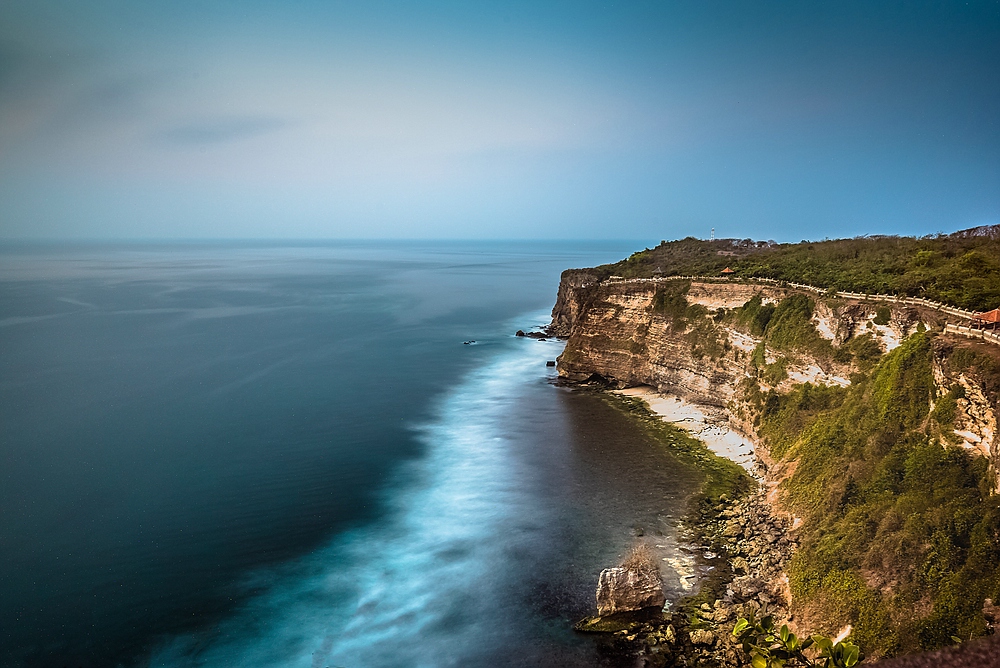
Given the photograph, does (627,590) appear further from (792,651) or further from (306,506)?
(306,506)

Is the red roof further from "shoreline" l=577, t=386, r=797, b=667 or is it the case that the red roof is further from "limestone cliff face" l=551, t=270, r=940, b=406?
"shoreline" l=577, t=386, r=797, b=667

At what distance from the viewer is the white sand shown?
39.2 meters

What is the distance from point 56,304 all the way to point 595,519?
11643cm

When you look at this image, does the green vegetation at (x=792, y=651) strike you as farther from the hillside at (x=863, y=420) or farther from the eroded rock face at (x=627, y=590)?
the eroded rock face at (x=627, y=590)

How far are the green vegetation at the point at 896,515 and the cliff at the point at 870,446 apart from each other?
0.06 metres

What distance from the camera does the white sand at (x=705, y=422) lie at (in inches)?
1544

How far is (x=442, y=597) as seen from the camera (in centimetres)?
2581

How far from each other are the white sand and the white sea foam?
48.2 feet

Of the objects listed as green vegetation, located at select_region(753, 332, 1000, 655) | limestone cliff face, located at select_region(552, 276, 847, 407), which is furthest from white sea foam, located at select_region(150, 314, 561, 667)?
limestone cliff face, located at select_region(552, 276, 847, 407)

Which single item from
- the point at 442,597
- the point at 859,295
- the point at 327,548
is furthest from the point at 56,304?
the point at 859,295

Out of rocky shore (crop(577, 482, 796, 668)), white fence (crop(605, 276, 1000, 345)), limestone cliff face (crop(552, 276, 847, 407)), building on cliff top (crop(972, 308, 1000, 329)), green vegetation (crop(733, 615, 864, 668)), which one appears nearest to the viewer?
green vegetation (crop(733, 615, 864, 668))

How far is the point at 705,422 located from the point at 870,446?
18460 millimetres

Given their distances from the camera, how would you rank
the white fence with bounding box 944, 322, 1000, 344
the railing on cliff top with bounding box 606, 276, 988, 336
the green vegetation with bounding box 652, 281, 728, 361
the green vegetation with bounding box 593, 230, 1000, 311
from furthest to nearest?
the green vegetation with bounding box 652, 281, 728, 361 → the green vegetation with bounding box 593, 230, 1000, 311 → the railing on cliff top with bounding box 606, 276, 988, 336 → the white fence with bounding box 944, 322, 1000, 344

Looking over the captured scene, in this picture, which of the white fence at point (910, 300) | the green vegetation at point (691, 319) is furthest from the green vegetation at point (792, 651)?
the green vegetation at point (691, 319)
